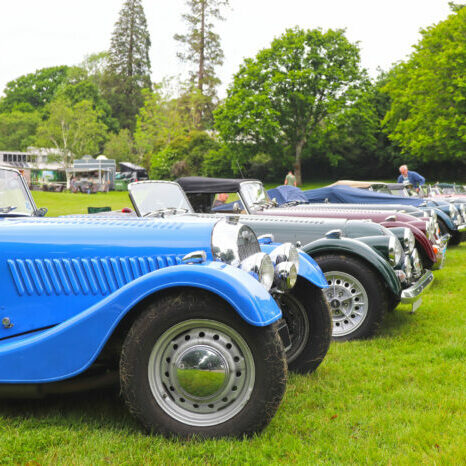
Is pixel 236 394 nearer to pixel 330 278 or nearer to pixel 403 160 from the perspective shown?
pixel 330 278

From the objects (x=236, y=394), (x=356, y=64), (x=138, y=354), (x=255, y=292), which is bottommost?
(x=236, y=394)

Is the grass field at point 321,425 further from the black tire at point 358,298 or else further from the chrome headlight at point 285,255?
the chrome headlight at point 285,255

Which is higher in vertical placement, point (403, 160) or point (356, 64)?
point (356, 64)

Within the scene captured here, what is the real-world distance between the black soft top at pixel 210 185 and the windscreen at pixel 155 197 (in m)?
1.71

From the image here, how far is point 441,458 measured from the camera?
8.76 feet

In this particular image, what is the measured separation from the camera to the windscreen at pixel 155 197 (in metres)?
5.99

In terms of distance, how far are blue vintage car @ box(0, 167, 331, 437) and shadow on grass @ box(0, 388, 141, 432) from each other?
9.9 inches

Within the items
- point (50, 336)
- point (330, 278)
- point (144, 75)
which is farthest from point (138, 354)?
point (144, 75)

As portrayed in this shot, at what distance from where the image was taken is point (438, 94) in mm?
32938

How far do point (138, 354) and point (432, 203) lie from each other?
1049 cm

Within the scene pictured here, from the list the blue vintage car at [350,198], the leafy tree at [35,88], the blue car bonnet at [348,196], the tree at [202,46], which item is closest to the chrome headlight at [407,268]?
the blue vintage car at [350,198]

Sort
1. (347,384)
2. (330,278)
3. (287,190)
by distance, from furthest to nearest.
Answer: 1. (287,190)
2. (330,278)
3. (347,384)

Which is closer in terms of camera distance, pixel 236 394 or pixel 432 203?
pixel 236 394

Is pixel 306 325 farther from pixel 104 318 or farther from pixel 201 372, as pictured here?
pixel 104 318
